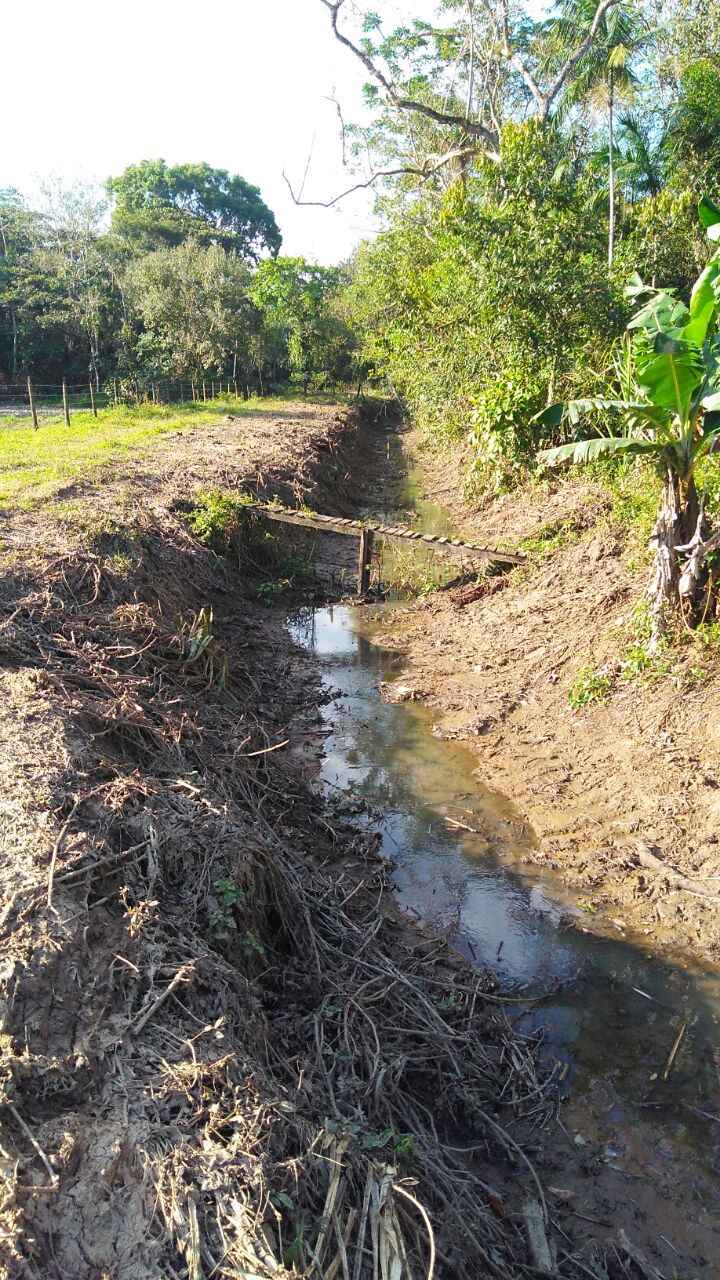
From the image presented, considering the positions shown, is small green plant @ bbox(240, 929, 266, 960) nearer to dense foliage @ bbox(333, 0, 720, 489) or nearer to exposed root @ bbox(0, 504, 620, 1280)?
exposed root @ bbox(0, 504, 620, 1280)

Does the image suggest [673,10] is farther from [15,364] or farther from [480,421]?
[15,364]

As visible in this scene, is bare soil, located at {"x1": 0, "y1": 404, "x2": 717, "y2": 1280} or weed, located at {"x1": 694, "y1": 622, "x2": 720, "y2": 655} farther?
weed, located at {"x1": 694, "y1": 622, "x2": 720, "y2": 655}

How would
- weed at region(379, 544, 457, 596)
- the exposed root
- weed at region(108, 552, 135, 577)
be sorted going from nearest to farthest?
the exposed root < weed at region(108, 552, 135, 577) < weed at region(379, 544, 457, 596)

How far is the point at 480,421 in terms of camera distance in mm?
14891

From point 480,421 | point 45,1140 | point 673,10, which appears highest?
point 673,10

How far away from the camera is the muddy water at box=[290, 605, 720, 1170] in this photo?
15.7ft

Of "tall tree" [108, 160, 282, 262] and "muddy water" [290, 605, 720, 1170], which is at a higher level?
"tall tree" [108, 160, 282, 262]

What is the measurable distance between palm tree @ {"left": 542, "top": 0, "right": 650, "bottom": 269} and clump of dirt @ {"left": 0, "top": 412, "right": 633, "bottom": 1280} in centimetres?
1903

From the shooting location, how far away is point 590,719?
805 cm

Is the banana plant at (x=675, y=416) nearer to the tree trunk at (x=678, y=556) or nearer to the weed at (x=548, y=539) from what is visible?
the tree trunk at (x=678, y=556)

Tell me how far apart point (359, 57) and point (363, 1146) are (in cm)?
2420

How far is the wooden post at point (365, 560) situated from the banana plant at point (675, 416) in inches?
214

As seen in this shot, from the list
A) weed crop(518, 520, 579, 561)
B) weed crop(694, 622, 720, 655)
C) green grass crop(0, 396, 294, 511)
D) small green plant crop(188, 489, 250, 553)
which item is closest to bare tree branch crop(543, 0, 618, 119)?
green grass crop(0, 396, 294, 511)

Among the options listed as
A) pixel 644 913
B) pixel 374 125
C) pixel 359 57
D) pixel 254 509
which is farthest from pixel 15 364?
pixel 644 913
